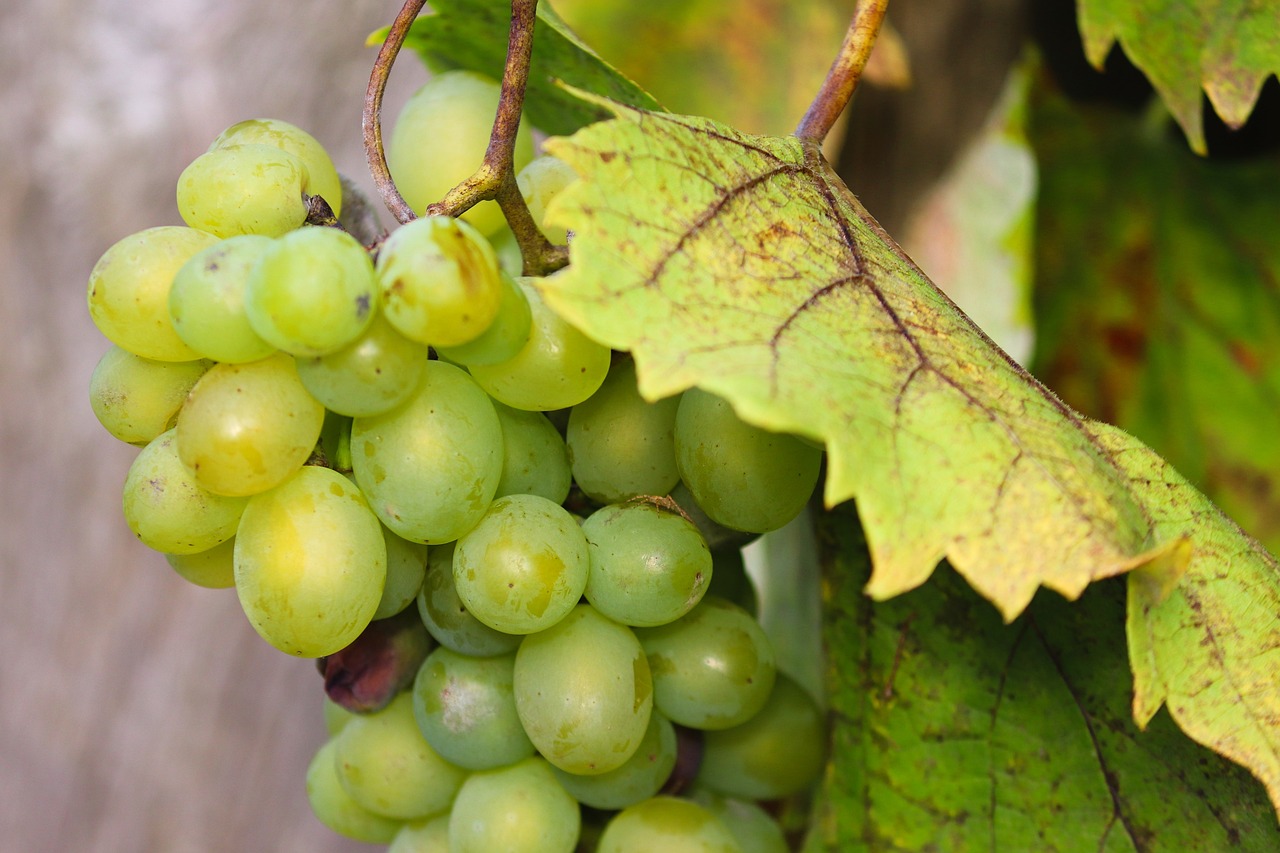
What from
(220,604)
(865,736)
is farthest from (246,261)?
(220,604)

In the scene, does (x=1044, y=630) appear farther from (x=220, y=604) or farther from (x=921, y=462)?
(x=220, y=604)

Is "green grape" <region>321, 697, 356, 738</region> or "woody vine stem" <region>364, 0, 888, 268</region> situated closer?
"woody vine stem" <region>364, 0, 888, 268</region>

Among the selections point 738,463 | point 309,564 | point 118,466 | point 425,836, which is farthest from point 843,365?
point 118,466

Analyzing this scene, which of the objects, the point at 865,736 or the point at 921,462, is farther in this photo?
the point at 865,736

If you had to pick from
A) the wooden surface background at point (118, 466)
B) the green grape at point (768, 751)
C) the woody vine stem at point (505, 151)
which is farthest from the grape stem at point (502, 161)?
the wooden surface background at point (118, 466)

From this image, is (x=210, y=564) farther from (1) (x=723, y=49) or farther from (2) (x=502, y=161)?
(1) (x=723, y=49)

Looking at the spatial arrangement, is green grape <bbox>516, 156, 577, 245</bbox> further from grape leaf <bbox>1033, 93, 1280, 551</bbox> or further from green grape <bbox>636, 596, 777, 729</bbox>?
grape leaf <bbox>1033, 93, 1280, 551</bbox>

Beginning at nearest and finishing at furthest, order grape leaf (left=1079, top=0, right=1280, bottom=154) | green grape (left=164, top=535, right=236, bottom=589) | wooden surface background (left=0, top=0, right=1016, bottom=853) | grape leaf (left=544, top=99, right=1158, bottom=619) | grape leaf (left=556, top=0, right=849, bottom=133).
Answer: grape leaf (left=544, top=99, right=1158, bottom=619), green grape (left=164, top=535, right=236, bottom=589), grape leaf (left=1079, top=0, right=1280, bottom=154), grape leaf (left=556, top=0, right=849, bottom=133), wooden surface background (left=0, top=0, right=1016, bottom=853)

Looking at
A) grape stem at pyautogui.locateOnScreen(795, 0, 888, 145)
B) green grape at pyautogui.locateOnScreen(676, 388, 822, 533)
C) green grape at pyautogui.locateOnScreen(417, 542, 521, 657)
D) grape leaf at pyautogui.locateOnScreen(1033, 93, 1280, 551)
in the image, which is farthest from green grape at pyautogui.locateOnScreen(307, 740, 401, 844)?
grape leaf at pyautogui.locateOnScreen(1033, 93, 1280, 551)
